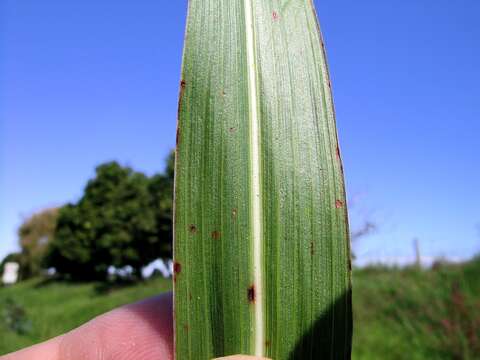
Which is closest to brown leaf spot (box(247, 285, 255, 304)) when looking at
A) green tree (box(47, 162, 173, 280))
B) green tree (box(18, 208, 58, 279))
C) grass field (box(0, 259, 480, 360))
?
grass field (box(0, 259, 480, 360))

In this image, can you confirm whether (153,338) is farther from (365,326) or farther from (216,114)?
(365,326)

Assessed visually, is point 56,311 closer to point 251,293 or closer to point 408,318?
point 408,318

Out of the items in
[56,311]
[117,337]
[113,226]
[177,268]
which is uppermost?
[113,226]

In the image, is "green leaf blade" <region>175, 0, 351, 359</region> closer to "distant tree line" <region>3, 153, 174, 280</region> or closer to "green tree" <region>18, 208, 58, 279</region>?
"distant tree line" <region>3, 153, 174, 280</region>

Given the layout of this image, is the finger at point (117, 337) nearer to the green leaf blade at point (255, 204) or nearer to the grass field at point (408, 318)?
the green leaf blade at point (255, 204)

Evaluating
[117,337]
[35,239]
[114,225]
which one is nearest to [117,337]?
[117,337]

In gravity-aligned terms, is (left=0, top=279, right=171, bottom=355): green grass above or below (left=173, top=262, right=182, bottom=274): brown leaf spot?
below
